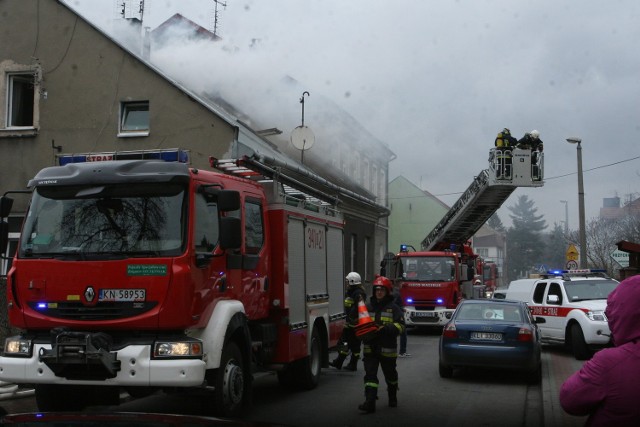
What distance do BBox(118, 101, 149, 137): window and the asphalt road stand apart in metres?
9.17

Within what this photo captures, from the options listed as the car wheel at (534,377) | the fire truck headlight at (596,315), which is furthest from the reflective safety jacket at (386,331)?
the fire truck headlight at (596,315)

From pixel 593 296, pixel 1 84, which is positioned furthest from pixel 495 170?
pixel 1 84

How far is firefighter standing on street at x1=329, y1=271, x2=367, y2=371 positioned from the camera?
9.75m

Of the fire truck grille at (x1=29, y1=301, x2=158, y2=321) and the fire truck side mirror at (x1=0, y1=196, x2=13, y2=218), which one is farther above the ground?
the fire truck side mirror at (x1=0, y1=196, x2=13, y2=218)

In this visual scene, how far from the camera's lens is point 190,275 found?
6.83m

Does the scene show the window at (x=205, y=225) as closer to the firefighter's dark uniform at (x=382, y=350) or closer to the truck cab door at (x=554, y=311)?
the firefighter's dark uniform at (x=382, y=350)

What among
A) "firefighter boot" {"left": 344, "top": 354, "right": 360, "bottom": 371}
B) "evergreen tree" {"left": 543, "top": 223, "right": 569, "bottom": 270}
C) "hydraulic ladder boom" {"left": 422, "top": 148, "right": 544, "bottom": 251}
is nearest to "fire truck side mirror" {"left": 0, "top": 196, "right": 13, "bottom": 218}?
"firefighter boot" {"left": 344, "top": 354, "right": 360, "bottom": 371}

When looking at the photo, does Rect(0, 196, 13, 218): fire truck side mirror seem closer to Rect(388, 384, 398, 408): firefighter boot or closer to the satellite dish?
Rect(388, 384, 398, 408): firefighter boot

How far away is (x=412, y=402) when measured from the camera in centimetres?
948

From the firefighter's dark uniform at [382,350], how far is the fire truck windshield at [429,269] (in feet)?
40.9

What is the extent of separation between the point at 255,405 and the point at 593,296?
353 inches

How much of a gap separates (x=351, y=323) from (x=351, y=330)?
20.2 inches

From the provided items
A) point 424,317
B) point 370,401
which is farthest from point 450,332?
point 424,317

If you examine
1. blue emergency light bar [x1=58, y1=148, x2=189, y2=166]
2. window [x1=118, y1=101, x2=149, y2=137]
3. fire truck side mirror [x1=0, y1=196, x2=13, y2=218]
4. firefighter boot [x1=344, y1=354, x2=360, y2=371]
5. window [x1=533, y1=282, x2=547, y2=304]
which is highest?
window [x1=118, y1=101, x2=149, y2=137]
